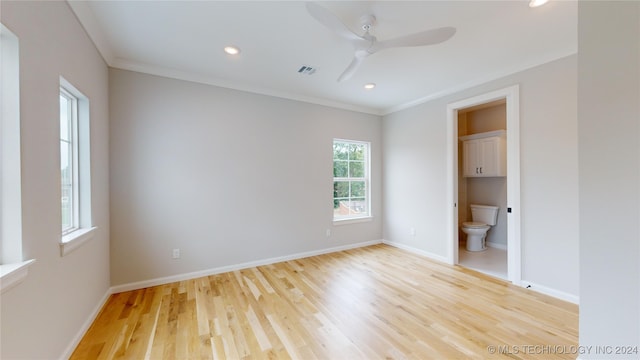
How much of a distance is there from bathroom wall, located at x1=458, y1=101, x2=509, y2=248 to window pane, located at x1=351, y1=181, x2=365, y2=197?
80.7 inches

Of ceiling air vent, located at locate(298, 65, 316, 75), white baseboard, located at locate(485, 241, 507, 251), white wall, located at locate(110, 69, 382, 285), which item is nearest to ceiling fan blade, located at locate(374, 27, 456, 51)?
ceiling air vent, located at locate(298, 65, 316, 75)

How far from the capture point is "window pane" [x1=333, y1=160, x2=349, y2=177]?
4.38 m

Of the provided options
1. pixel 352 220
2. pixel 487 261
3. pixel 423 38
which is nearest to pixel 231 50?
pixel 423 38

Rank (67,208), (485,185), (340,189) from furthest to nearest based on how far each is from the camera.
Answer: (485,185) < (340,189) < (67,208)

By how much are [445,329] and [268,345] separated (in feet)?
4.74

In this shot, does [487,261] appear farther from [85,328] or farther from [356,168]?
[85,328]

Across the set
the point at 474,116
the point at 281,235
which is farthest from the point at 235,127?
the point at 474,116

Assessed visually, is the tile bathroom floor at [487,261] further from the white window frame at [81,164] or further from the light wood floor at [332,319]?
the white window frame at [81,164]

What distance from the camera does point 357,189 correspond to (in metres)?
4.67

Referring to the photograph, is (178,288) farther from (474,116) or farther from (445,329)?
(474,116)

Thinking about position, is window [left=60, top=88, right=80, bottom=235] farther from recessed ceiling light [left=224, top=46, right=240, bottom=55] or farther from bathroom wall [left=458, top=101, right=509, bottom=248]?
bathroom wall [left=458, top=101, right=509, bottom=248]

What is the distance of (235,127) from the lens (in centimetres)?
340

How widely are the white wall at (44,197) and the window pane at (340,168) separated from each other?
3267mm

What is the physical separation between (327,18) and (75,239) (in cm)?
244
